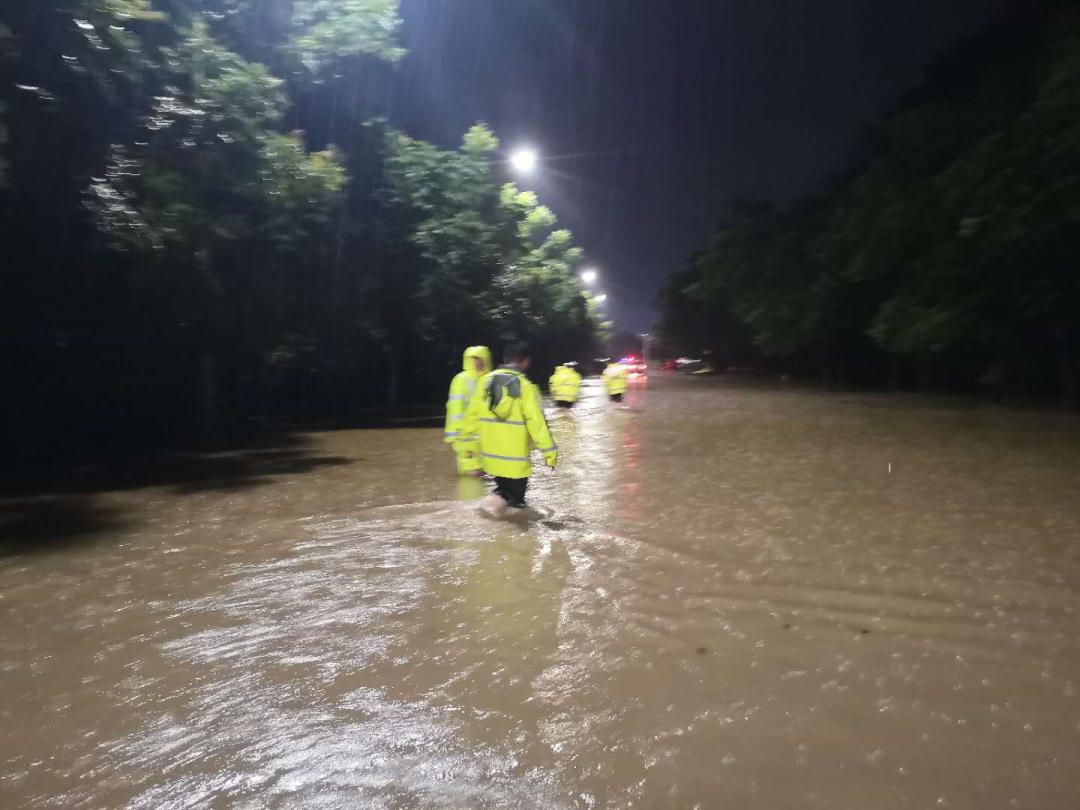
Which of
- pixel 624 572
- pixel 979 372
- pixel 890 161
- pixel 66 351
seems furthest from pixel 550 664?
pixel 979 372

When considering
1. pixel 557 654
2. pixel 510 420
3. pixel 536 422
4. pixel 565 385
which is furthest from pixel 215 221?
pixel 565 385

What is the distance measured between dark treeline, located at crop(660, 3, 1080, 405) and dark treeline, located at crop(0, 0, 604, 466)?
10708mm

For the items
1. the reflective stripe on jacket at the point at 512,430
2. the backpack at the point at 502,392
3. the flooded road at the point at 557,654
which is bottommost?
the flooded road at the point at 557,654

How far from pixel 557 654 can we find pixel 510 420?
9.59 ft

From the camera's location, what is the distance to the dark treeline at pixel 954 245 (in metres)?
16.8

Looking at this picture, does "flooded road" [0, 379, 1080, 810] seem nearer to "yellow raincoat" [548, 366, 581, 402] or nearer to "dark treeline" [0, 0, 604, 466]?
"dark treeline" [0, 0, 604, 466]

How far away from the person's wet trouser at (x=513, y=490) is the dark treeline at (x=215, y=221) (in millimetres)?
6330

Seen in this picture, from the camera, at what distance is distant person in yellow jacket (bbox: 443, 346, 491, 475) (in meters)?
8.08

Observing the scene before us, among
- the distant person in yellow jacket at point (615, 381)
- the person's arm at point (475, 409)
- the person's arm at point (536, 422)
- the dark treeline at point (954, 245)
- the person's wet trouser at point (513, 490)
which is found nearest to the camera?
the person's arm at point (536, 422)

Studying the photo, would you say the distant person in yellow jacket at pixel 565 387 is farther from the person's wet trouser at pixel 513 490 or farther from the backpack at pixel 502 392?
the backpack at pixel 502 392

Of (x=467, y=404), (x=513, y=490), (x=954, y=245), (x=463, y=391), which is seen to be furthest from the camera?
(x=954, y=245)

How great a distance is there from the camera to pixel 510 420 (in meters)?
7.38

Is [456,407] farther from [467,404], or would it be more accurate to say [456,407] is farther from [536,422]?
[536,422]

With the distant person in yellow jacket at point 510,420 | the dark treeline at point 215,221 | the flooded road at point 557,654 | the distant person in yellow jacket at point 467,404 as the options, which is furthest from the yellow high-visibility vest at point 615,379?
the distant person in yellow jacket at point 510,420
